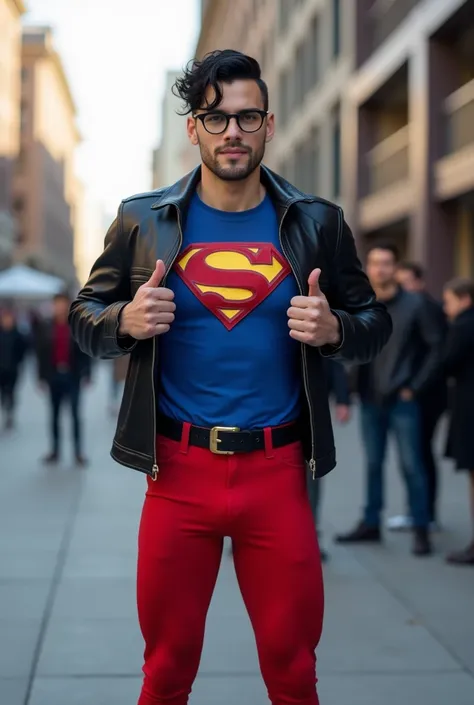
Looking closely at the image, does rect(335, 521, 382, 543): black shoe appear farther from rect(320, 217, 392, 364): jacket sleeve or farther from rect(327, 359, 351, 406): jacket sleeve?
rect(320, 217, 392, 364): jacket sleeve

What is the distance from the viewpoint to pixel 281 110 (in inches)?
1379

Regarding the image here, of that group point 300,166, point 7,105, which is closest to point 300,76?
point 300,166

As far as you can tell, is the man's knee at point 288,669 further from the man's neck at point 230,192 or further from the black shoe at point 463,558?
the black shoe at point 463,558

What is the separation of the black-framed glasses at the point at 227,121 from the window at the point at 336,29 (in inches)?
928

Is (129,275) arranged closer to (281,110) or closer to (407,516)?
(407,516)

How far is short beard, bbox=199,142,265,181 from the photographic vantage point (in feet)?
9.40

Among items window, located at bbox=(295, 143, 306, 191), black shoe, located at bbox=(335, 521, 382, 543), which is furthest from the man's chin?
window, located at bbox=(295, 143, 306, 191)

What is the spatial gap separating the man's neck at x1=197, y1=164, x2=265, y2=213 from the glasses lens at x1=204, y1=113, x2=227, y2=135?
13cm

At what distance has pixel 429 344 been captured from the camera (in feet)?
22.9

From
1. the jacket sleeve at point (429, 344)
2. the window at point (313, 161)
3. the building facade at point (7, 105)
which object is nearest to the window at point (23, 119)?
the building facade at point (7, 105)

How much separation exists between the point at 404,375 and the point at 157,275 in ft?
14.4

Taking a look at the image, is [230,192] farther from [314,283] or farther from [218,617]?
[218,617]

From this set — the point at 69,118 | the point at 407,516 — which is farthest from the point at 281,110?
the point at 69,118

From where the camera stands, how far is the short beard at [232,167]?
2865mm
